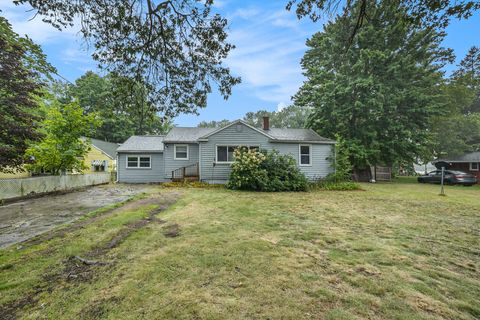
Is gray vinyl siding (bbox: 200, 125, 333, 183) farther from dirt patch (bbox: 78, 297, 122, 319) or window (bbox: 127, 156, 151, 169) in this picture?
dirt patch (bbox: 78, 297, 122, 319)

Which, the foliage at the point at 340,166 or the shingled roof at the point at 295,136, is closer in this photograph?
the foliage at the point at 340,166

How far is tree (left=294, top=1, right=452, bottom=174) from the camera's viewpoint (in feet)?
51.4

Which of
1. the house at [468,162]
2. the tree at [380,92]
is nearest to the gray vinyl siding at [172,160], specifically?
the tree at [380,92]

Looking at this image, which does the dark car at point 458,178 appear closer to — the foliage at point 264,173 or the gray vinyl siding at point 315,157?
the gray vinyl siding at point 315,157

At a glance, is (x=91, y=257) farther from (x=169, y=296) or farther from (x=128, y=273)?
(x=169, y=296)

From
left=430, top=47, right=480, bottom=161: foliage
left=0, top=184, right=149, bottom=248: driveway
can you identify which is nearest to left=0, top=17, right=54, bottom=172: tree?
left=0, top=184, right=149, bottom=248: driveway

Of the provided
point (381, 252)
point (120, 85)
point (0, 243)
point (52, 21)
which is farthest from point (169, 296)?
point (52, 21)

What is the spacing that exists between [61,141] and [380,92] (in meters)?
19.9

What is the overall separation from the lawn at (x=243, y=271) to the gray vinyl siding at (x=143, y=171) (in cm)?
1106

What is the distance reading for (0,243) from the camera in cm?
389

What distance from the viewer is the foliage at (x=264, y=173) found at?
11297 mm

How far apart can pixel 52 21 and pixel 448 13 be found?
6967 mm

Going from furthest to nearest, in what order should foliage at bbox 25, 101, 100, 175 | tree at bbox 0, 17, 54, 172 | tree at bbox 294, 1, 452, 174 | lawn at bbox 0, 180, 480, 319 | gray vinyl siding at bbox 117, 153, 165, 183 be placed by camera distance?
1. gray vinyl siding at bbox 117, 153, 165, 183
2. tree at bbox 294, 1, 452, 174
3. foliage at bbox 25, 101, 100, 175
4. tree at bbox 0, 17, 54, 172
5. lawn at bbox 0, 180, 480, 319

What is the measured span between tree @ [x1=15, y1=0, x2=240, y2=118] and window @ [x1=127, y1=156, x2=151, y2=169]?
39.3 feet
